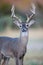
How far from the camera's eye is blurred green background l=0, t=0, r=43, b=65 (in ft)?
10.5

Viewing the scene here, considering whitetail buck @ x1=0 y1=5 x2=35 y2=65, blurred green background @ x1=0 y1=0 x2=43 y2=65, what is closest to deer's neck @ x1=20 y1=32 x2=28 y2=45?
whitetail buck @ x1=0 y1=5 x2=35 y2=65

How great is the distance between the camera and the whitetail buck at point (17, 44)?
292cm

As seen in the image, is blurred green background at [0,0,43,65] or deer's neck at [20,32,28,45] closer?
deer's neck at [20,32,28,45]

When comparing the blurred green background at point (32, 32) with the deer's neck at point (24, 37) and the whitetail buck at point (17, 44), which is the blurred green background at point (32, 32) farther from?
the deer's neck at point (24, 37)

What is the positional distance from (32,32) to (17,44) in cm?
29

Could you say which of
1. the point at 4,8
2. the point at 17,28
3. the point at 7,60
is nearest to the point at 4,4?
the point at 4,8

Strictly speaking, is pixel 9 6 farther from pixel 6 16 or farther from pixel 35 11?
pixel 35 11

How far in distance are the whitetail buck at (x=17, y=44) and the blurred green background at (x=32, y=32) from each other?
135 mm

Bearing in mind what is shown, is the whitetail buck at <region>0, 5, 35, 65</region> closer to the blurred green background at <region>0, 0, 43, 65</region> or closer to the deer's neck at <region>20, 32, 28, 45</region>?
the deer's neck at <region>20, 32, 28, 45</region>

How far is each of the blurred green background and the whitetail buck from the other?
0.44ft

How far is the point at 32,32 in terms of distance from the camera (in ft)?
10.5

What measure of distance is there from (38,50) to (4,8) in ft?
2.08

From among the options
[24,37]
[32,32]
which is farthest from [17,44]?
[32,32]

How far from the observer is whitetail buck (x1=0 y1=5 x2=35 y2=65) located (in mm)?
2920
